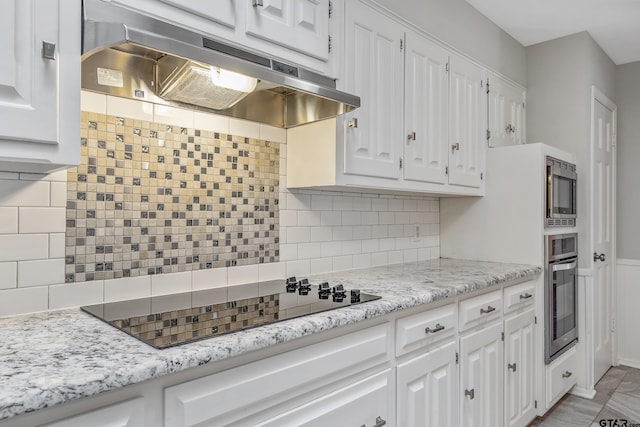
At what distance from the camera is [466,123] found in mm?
2707

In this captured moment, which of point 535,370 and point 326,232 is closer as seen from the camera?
point 326,232

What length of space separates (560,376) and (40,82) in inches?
125

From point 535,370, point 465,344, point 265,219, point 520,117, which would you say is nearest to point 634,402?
point 535,370

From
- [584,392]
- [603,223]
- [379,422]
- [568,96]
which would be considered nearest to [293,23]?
[379,422]

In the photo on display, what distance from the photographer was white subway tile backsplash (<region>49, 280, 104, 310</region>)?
4.53ft

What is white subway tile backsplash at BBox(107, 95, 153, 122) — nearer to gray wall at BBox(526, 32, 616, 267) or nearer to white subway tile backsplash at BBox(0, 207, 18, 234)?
white subway tile backsplash at BBox(0, 207, 18, 234)

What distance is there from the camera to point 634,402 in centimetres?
A: 298

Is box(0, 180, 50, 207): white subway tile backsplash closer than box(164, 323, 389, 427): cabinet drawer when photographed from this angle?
No

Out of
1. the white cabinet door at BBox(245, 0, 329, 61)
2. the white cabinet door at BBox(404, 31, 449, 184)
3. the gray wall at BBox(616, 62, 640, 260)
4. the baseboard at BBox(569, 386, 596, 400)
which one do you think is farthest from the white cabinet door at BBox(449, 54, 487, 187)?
the gray wall at BBox(616, 62, 640, 260)

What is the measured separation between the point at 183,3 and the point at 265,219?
0.95 meters

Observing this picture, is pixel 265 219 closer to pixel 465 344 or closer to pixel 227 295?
pixel 227 295

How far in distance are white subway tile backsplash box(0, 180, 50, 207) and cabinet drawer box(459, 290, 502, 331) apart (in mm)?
1700

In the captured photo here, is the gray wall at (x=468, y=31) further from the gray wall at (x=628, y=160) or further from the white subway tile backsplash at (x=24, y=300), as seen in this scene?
the white subway tile backsplash at (x=24, y=300)

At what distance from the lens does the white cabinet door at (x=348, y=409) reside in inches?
49.3
